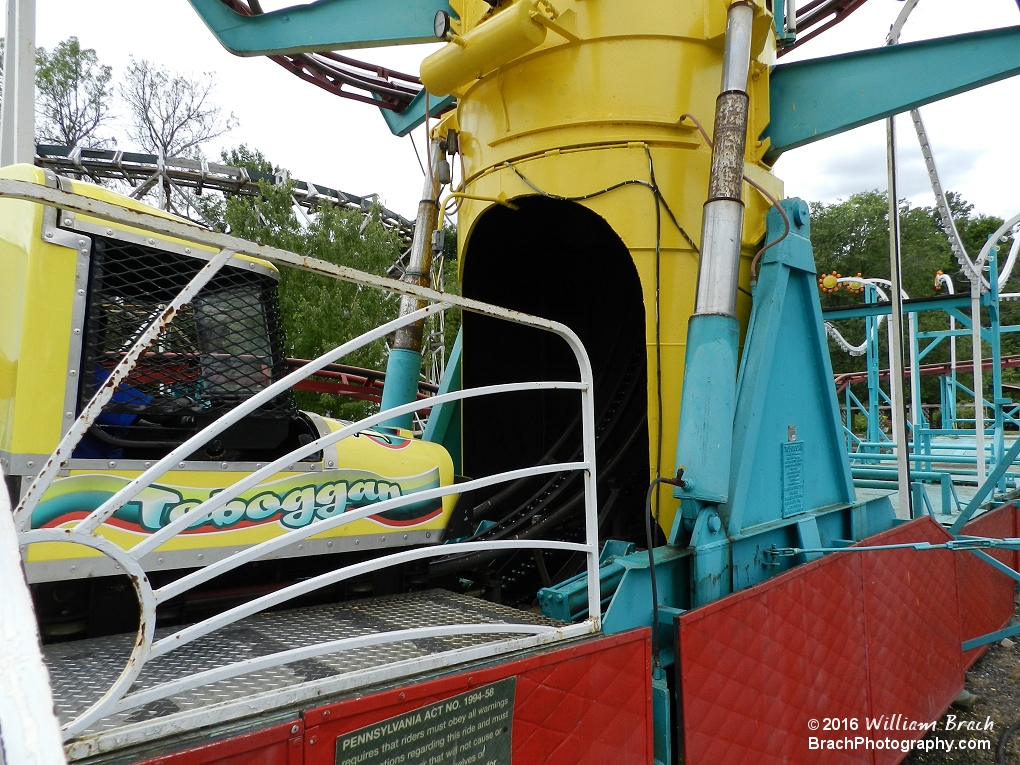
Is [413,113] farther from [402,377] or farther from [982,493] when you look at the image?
[982,493]

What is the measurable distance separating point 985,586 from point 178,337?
20.5 feet

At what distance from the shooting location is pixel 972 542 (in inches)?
118

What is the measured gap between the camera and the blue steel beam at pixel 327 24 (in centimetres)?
400

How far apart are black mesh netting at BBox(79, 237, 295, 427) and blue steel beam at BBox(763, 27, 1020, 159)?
Answer: 122 inches

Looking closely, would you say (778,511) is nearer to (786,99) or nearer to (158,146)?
(786,99)

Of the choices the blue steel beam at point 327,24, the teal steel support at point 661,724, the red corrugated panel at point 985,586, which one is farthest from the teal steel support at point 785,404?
the blue steel beam at point 327,24

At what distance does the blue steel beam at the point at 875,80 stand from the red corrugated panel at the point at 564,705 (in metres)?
2.98

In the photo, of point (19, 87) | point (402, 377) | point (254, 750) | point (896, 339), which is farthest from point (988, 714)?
point (19, 87)

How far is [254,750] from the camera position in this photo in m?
1.47

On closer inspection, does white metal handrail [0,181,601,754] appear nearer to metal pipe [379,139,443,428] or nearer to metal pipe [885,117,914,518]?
metal pipe [379,139,443,428]

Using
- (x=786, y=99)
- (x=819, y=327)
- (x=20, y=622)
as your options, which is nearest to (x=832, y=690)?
(x=819, y=327)

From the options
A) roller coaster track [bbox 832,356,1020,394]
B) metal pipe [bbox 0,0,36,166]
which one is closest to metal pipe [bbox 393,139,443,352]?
metal pipe [bbox 0,0,36,166]

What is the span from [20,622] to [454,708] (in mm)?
1338

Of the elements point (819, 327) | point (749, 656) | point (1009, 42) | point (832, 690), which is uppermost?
point (1009, 42)
